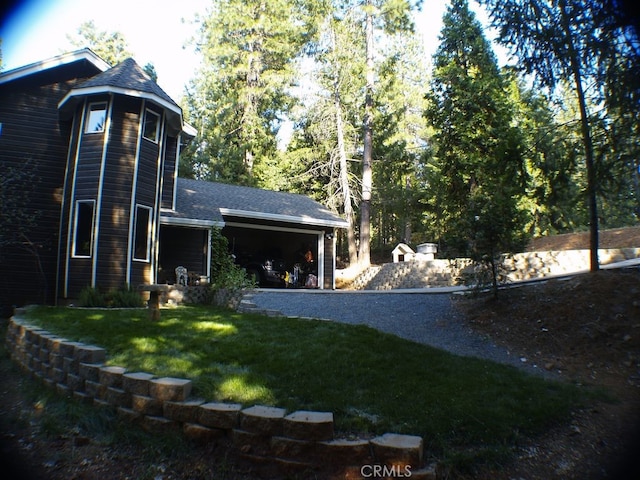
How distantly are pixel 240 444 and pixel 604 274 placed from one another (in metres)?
6.63

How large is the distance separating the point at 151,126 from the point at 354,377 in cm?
962

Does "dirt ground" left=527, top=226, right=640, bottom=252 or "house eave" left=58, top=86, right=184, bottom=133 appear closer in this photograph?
"house eave" left=58, top=86, right=184, bottom=133

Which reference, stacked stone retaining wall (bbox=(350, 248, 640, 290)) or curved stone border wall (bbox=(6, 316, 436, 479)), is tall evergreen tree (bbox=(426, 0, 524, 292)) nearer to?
stacked stone retaining wall (bbox=(350, 248, 640, 290))

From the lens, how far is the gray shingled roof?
32.1ft

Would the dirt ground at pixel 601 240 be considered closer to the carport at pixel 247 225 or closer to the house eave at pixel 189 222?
the carport at pixel 247 225

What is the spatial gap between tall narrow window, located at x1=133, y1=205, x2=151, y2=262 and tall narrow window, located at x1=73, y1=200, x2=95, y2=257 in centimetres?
100

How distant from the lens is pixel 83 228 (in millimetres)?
9672

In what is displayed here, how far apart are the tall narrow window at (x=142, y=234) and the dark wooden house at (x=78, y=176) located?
0.03m

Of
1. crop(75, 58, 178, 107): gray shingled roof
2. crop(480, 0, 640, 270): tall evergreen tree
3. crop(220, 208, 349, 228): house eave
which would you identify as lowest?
crop(220, 208, 349, 228): house eave

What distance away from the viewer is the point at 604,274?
6.65m

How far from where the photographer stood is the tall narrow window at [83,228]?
9.59 m

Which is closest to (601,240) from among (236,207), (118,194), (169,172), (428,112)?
(428,112)

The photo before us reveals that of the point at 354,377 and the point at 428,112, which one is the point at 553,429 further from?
the point at 428,112

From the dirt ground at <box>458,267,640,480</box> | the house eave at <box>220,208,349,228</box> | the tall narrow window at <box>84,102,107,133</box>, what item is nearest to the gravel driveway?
the dirt ground at <box>458,267,640,480</box>
